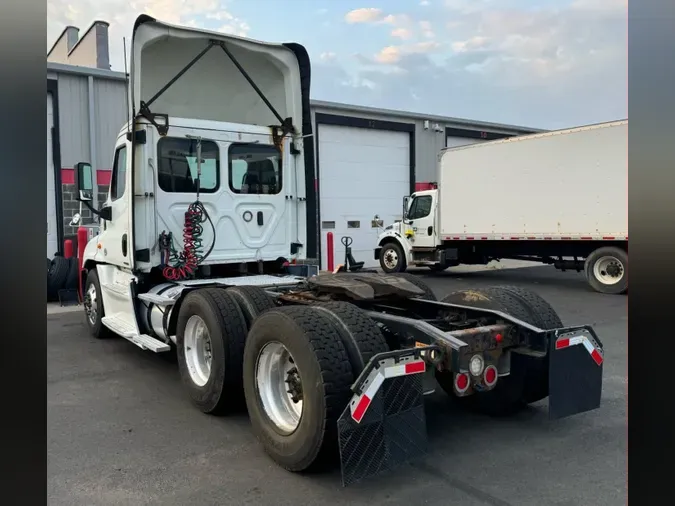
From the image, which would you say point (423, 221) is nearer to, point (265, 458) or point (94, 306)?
point (94, 306)

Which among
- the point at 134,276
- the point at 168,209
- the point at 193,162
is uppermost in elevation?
the point at 193,162

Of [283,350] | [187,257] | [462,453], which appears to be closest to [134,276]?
[187,257]

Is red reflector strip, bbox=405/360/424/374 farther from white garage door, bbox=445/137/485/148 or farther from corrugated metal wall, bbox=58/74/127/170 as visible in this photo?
white garage door, bbox=445/137/485/148

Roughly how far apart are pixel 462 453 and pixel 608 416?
5.26 ft

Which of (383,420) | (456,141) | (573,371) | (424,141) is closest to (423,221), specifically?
(424,141)

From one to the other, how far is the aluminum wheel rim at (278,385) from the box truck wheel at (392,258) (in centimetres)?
1333

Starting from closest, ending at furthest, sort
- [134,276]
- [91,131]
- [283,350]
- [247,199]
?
[283,350], [134,276], [247,199], [91,131]

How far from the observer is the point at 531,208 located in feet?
47.0

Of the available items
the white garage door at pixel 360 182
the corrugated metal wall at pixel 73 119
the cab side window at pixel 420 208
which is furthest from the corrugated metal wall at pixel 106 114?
the cab side window at pixel 420 208

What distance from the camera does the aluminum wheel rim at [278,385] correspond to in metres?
4.08

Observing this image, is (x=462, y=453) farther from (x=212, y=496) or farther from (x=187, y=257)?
(x=187, y=257)

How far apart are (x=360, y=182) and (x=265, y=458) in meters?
16.4

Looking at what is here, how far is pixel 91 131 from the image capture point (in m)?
14.8

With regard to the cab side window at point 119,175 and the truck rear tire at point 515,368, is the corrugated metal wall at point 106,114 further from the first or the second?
the truck rear tire at point 515,368
